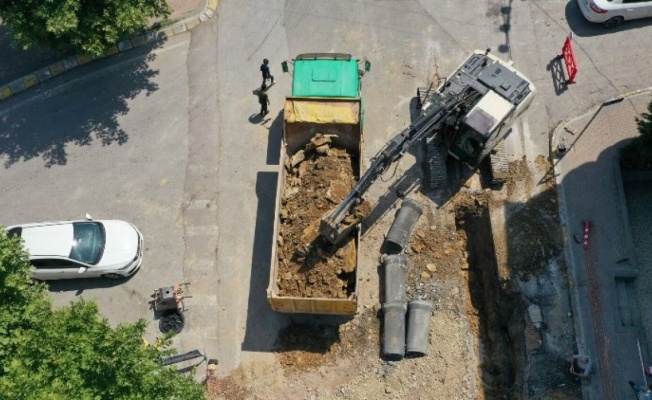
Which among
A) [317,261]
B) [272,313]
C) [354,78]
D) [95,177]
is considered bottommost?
[272,313]

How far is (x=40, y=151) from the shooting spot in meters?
18.8

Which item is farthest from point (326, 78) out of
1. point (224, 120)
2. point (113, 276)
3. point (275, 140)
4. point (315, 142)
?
point (113, 276)

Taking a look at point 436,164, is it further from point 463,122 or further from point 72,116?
point 72,116

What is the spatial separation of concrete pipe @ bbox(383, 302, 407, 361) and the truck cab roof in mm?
6868

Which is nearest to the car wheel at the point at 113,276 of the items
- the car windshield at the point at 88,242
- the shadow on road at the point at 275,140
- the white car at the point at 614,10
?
the car windshield at the point at 88,242

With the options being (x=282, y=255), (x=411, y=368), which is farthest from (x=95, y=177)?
(x=411, y=368)

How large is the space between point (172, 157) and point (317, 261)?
22.9 feet

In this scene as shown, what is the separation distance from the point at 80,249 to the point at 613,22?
2039 centimetres

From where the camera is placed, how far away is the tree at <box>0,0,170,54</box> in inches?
619

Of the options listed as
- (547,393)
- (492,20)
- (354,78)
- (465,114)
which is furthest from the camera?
(492,20)

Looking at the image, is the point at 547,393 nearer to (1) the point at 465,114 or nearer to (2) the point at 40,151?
(1) the point at 465,114

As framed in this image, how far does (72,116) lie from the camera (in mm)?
19438

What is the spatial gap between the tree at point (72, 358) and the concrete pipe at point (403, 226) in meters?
7.27

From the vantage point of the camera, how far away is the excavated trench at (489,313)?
50.3ft
